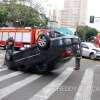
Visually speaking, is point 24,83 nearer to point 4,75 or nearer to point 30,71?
point 4,75

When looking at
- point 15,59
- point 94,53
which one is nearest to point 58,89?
point 15,59

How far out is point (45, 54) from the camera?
15.8 m

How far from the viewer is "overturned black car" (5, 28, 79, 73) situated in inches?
610

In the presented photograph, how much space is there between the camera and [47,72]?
17078 millimetres

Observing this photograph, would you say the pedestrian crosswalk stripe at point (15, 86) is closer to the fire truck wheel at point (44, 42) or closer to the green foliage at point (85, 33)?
the fire truck wheel at point (44, 42)

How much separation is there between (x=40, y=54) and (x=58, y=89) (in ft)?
13.9

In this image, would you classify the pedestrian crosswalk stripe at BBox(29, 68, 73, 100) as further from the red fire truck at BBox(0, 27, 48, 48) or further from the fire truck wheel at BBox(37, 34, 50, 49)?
A: the red fire truck at BBox(0, 27, 48, 48)

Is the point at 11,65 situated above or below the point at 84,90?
above

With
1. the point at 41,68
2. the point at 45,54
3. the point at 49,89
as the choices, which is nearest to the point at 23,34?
the point at 41,68

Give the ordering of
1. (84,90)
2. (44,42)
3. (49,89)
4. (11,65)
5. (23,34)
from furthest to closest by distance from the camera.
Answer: (23,34), (11,65), (44,42), (84,90), (49,89)

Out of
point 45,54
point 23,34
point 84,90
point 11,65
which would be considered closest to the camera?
point 84,90

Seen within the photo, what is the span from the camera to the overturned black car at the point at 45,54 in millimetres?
15484

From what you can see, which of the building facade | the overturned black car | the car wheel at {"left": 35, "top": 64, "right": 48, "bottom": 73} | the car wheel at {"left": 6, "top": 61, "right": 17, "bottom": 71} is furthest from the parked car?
the building facade

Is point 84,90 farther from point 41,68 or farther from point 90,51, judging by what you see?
point 90,51
